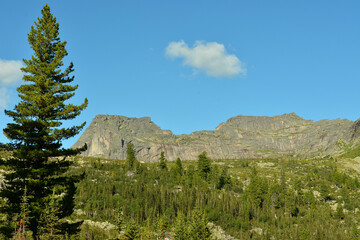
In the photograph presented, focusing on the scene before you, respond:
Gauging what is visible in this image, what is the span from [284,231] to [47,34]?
116957 millimetres

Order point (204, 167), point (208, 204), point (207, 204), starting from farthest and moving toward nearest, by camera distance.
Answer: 1. point (204, 167)
2. point (207, 204)
3. point (208, 204)

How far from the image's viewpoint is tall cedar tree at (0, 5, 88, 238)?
933 inches

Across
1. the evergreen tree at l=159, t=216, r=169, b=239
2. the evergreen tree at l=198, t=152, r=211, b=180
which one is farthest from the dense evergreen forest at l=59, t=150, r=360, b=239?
the evergreen tree at l=159, t=216, r=169, b=239

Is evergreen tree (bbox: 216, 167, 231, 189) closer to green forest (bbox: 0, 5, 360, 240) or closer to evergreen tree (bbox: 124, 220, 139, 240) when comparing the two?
green forest (bbox: 0, 5, 360, 240)

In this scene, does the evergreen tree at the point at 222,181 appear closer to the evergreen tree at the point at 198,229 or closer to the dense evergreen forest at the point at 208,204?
the dense evergreen forest at the point at 208,204

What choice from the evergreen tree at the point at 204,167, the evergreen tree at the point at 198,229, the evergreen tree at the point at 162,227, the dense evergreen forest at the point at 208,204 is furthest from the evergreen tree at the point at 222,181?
the evergreen tree at the point at 198,229

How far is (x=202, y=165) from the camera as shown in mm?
156750

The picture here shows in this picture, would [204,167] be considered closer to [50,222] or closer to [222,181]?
[222,181]

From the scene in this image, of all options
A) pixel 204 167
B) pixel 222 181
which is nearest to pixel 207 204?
pixel 204 167

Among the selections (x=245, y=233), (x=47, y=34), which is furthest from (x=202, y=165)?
(x=47, y=34)

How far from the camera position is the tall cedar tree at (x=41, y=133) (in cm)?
2370

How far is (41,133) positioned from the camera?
80.6ft

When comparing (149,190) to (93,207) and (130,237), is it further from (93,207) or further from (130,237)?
(130,237)

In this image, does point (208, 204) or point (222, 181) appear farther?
point (222, 181)
